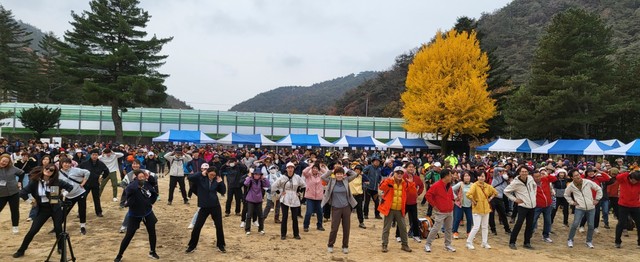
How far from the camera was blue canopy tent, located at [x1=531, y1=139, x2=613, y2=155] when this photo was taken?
73.3ft

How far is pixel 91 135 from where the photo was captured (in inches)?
1474

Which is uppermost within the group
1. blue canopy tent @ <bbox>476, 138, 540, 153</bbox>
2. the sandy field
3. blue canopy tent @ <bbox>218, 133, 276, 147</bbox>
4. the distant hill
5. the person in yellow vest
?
the distant hill

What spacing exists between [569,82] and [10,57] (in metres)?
55.5

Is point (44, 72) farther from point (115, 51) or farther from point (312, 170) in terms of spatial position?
point (312, 170)

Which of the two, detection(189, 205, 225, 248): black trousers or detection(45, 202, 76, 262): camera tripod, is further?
detection(189, 205, 225, 248): black trousers

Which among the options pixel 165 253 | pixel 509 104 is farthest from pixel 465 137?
pixel 165 253

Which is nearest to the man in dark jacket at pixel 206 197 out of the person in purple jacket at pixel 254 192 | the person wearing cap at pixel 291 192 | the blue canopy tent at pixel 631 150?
the person in purple jacket at pixel 254 192

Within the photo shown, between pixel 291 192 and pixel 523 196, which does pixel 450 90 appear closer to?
pixel 523 196

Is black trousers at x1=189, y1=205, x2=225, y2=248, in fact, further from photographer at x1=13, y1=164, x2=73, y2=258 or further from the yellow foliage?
the yellow foliage

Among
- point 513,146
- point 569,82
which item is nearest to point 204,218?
point 513,146

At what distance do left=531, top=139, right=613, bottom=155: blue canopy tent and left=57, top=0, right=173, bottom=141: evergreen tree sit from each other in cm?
2700

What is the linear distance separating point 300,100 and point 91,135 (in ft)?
→ 289

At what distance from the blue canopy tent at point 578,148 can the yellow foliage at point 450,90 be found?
6458 mm

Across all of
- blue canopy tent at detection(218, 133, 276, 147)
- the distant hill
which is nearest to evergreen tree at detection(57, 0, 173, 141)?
blue canopy tent at detection(218, 133, 276, 147)
